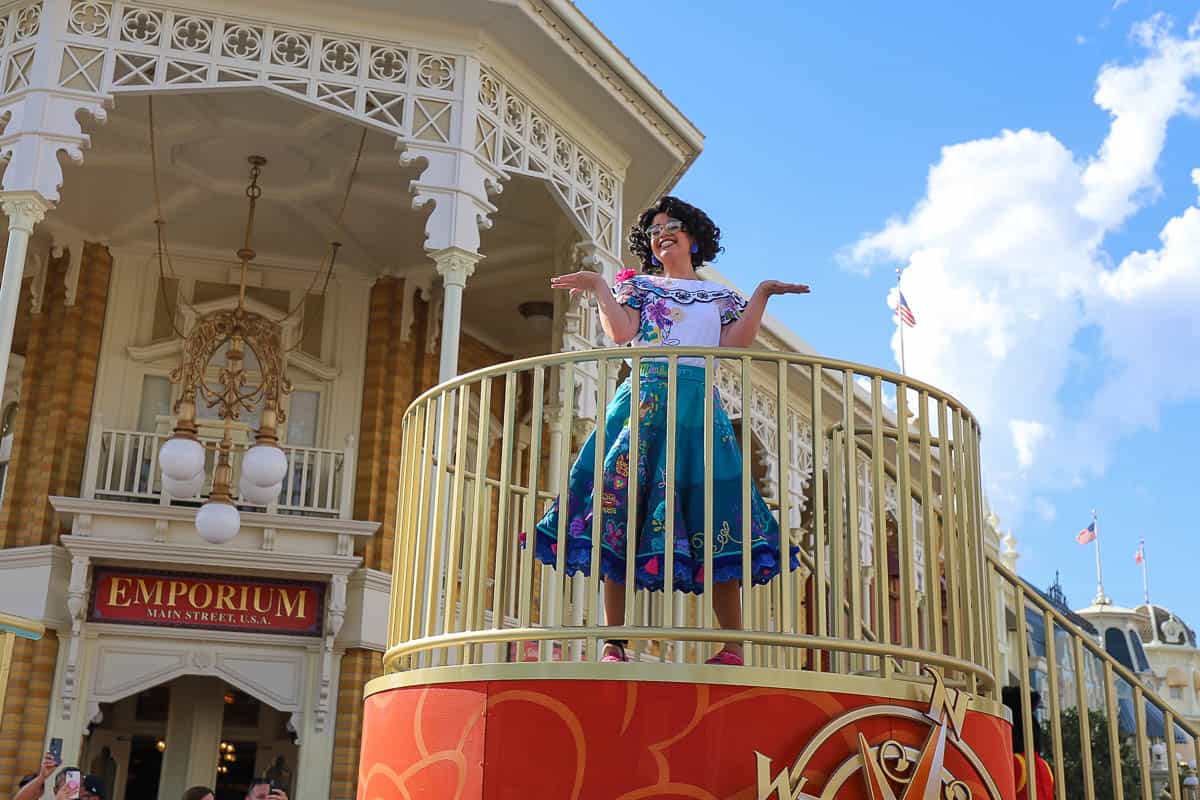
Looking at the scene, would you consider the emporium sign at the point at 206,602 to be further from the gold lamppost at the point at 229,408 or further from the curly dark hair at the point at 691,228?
the curly dark hair at the point at 691,228

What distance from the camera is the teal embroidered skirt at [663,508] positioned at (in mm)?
3789

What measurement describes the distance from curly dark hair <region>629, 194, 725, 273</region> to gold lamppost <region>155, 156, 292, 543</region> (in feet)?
17.2

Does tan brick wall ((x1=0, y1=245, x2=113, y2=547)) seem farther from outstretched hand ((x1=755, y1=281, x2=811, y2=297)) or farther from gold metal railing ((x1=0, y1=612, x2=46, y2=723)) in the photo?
outstretched hand ((x1=755, y1=281, x2=811, y2=297))

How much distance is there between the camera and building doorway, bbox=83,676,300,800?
12289 mm

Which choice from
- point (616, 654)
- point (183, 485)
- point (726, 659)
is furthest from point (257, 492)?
point (726, 659)

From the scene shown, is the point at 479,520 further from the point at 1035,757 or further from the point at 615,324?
the point at 1035,757

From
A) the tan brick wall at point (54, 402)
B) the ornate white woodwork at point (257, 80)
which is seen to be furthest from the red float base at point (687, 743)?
the tan brick wall at point (54, 402)

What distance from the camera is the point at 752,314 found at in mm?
4211

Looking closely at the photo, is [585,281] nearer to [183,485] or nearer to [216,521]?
[183,485]

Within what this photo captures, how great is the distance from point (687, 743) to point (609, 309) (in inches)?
60.5

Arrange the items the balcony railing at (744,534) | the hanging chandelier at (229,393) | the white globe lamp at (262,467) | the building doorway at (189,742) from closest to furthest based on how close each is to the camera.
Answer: the balcony railing at (744,534) → the hanging chandelier at (229,393) → the white globe lamp at (262,467) → the building doorway at (189,742)

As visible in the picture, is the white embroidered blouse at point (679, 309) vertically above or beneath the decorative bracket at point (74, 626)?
above

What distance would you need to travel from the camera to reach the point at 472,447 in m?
14.1

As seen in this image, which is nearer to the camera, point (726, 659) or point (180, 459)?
point (726, 659)
